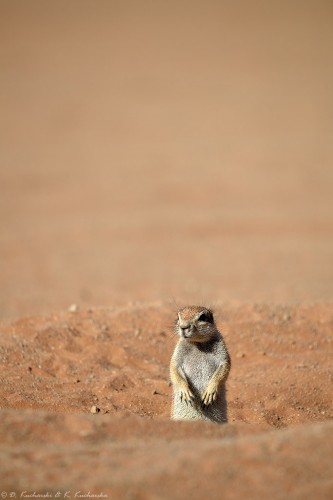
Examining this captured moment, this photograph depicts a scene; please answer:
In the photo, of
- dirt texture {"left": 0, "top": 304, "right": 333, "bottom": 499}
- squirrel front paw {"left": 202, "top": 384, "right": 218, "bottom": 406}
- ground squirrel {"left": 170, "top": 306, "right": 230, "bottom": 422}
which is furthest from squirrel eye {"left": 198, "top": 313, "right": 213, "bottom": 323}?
dirt texture {"left": 0, "top": 304, "right": 333, "bottom": 499}

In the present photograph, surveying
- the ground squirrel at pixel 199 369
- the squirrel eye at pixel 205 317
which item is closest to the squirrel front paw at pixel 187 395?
the ground squirrel at pixel 199 369

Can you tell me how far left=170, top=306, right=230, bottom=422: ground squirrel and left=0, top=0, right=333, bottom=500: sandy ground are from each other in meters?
0.97

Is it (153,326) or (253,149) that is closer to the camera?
(153,326)

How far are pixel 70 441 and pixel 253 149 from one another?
932 inches

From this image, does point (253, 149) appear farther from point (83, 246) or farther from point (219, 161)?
point (83, 246)

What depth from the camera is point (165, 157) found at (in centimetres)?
2631

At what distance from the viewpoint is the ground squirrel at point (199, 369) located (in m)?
5.75

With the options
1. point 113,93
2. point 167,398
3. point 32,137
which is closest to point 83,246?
point 167,398

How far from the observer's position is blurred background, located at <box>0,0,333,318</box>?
14.8 meters

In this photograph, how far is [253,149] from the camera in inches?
1065

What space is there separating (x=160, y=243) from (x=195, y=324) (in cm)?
1191

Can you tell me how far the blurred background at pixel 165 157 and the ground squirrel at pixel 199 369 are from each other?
3242 millimetres

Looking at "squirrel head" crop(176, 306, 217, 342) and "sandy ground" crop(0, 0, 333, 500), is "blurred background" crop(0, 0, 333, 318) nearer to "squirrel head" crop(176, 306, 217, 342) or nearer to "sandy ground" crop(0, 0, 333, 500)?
"sandy ground" crop(0, 0, 333, 500)

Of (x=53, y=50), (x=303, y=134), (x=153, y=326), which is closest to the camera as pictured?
(x=153, y=326)
